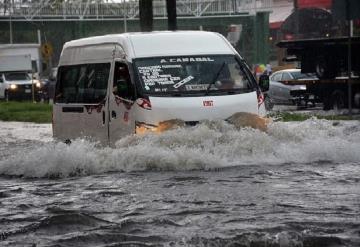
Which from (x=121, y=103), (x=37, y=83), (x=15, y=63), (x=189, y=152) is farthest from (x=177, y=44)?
(x=15, y=63)

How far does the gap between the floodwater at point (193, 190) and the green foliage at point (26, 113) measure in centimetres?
1514

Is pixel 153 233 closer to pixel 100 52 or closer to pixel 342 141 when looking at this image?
pixel 342 141

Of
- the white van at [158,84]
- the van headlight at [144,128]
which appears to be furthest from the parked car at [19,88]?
the van headlight at [144,128]

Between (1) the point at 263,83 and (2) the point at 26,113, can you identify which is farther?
(2) the point at 26,113

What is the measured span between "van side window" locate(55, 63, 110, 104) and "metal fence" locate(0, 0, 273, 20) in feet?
133

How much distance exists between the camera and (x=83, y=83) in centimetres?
1471

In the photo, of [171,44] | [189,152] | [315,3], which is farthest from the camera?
[315,3]

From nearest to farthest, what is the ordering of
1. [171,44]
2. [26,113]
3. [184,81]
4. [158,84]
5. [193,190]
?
[193,190]
[158,84]
[184,81]
[171,44]
[26,113]

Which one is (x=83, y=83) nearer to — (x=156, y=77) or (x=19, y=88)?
(x=156, y=77)

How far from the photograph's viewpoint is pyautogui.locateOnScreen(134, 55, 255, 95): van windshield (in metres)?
12.7

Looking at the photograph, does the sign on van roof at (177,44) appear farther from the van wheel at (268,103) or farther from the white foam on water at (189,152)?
the white foam on water at (189,152)

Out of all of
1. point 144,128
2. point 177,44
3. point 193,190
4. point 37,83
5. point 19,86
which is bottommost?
point 193,190

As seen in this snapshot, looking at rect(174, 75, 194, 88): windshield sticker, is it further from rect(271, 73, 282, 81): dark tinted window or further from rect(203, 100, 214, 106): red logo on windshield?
rect(271, 73, 282, 81): dark tinted window

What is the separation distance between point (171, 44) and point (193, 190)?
4103 millimetres
